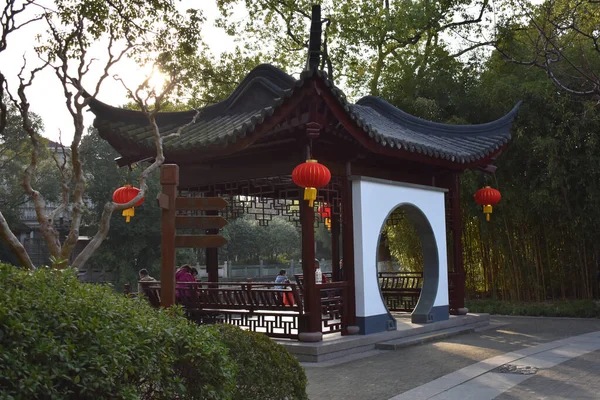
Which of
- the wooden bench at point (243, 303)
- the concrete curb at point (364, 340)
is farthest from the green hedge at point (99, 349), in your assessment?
the wooden bench at point (243, 303)

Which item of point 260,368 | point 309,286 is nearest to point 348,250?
point 309,286

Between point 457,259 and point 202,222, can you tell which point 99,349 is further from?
point 457,259

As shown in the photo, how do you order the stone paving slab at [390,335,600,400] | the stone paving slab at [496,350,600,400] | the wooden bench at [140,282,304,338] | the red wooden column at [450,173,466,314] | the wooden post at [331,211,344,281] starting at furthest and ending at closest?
the wooden post at [331,211,344,281] < the red wooden column at [450,173,466,314] < the wooden bench at [140,282,304,338] < the stone paving slab at [390,335,600,400] < the stone paving slab at [496,350,600,400]

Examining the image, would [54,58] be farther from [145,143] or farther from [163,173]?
[163,173]

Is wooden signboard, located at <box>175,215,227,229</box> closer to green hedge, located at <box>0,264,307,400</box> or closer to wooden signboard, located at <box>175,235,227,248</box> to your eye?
wooden signboard, located at <box>175,235,227,248</box>

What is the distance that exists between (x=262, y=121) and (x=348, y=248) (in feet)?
6.56

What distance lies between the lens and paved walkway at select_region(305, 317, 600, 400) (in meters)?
5.19

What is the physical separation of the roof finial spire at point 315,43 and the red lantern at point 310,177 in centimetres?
100

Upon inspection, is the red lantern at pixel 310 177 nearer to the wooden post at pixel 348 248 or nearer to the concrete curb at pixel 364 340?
the wooden post at pixel 348 248

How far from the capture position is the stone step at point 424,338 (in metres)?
7.56

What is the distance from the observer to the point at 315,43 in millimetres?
6855

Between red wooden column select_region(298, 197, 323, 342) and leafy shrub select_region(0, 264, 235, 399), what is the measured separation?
3.89m

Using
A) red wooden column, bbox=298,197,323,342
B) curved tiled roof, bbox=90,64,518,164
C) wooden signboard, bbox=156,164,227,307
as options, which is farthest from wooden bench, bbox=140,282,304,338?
wooden signboard, bbox=156,164,227,307

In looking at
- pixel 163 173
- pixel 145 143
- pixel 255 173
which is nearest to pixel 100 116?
pixel 145 143
